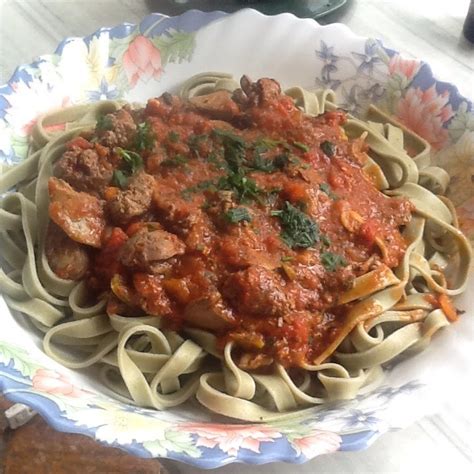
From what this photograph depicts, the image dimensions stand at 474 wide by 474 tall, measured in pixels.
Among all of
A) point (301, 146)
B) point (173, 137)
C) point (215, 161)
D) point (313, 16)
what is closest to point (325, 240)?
point (301, 146)

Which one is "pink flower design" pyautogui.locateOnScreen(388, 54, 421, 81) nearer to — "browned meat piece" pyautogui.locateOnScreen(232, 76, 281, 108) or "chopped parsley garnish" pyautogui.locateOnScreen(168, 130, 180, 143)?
"browned meat piece" pyautogui.locateOnScreen(232, 76, 281, 108)

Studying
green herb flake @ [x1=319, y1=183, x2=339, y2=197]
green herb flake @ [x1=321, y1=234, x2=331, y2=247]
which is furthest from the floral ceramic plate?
green herb flake @ [x1=319, y1=183, x2=339, y2=197]

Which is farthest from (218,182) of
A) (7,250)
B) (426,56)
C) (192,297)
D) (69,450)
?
(426,56)

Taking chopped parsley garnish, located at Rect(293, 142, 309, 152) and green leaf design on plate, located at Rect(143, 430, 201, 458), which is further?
chopped parsley garnish, located at Rect(293, 142, 309, 152)

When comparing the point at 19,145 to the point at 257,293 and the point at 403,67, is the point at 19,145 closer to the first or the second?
the point at 257,293

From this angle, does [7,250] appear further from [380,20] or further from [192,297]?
[380,20]
